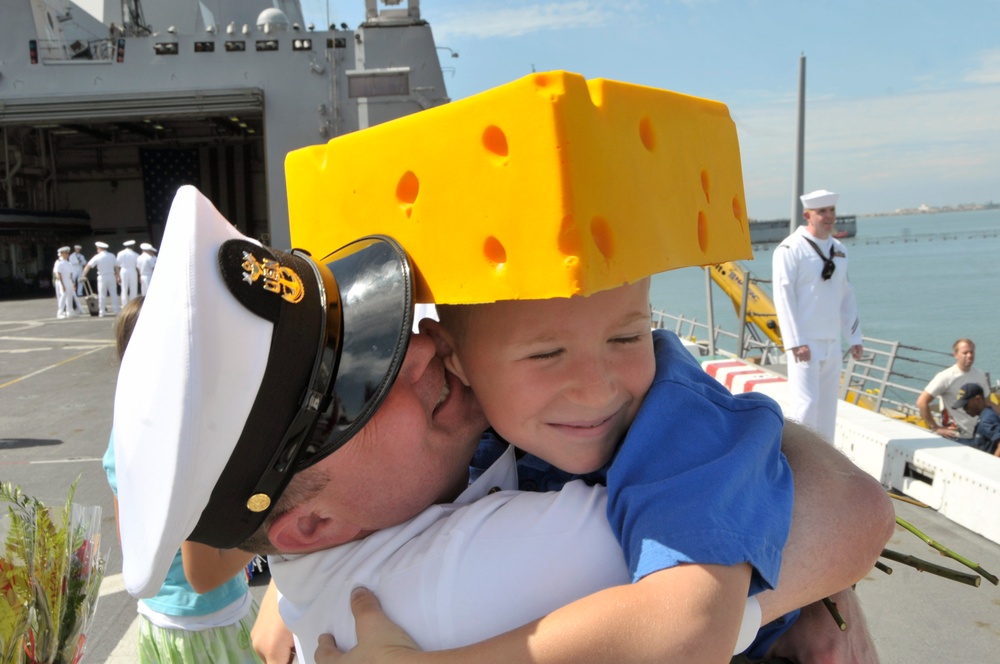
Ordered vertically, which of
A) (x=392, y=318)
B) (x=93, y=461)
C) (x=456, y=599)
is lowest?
(x=93, y=461)

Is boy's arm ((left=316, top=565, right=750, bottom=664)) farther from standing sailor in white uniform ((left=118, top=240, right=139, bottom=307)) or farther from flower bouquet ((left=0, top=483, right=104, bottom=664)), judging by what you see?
standing sailor in white uniform ((left=118, top=240, right=139, bottom=307))

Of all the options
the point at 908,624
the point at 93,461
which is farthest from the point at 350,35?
the point at 908,624

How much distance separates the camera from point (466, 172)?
1.09 meters

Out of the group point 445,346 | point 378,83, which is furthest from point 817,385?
point 378,83

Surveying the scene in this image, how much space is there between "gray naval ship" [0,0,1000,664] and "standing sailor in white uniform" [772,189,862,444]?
43.2 inches

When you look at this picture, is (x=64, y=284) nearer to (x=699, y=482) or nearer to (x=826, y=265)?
(x=826, y=265)

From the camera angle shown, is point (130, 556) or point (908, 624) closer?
point (130, 556)

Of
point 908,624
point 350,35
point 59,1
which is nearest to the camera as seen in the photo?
point 908,624

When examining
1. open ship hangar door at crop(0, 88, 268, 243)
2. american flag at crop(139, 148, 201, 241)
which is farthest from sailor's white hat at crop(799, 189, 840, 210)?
american flag at crop(139, 148, 201, 241)

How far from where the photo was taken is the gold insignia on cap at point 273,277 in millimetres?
1078

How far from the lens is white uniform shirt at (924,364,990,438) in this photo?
8.27 m

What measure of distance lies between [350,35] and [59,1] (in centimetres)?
1603

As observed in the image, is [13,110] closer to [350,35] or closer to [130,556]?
[350,35]

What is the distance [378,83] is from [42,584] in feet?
75.9
